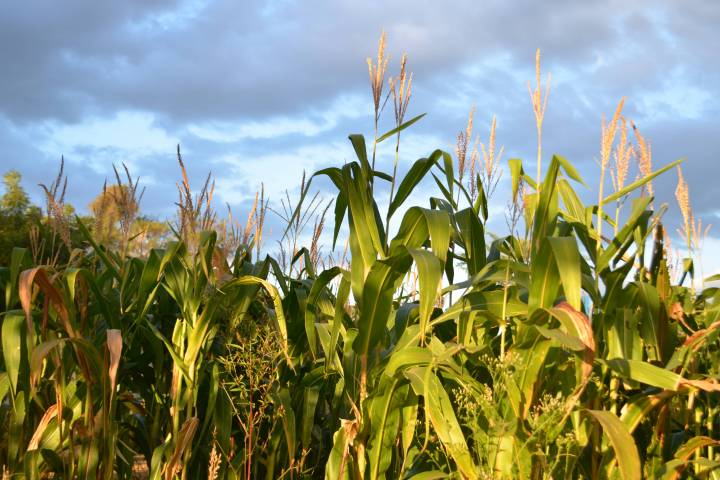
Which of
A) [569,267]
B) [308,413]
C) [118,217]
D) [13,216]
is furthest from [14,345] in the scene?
[13,216]

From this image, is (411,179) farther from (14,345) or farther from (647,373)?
(14,345)

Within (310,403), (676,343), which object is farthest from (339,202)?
(676,343)

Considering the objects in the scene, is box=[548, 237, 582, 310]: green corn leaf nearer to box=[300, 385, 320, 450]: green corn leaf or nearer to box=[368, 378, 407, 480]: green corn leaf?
box=[368, 378, 407, 480]: green corn leaf

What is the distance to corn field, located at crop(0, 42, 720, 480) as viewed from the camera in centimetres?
202

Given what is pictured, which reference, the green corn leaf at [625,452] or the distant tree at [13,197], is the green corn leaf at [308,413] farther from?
the distant tree at [13,197]

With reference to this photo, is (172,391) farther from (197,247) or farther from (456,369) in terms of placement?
(456,369)

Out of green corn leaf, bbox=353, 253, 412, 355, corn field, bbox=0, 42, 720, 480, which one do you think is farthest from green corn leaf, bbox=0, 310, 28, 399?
green corn leaf, bbox=353, 253, 412, 355

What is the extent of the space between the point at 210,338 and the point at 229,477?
486mm

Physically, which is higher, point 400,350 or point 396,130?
point 396,130

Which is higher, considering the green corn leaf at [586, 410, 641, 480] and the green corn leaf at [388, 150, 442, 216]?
the green corn leaf at [388, 150, 442, 216]

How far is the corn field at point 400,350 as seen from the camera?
2.02m

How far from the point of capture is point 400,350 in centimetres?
214

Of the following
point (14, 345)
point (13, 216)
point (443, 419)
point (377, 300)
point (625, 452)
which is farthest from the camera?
point (13, 216)

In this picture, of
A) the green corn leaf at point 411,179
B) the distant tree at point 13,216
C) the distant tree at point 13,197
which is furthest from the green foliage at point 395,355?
the distant tree at point 13,197
